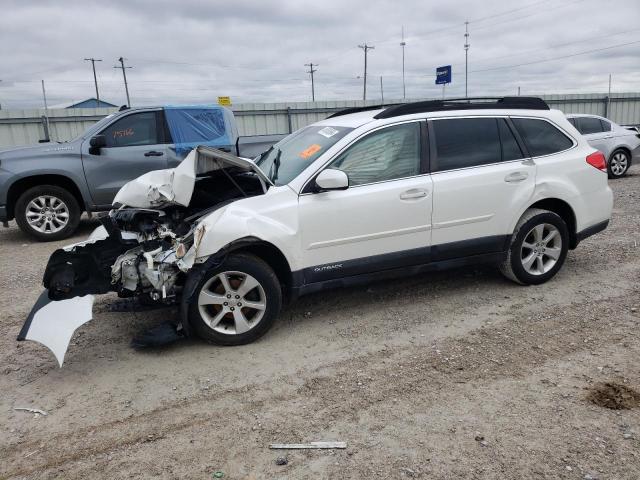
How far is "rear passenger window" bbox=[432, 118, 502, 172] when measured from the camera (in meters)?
4.57

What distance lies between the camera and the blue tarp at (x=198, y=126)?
335 inches

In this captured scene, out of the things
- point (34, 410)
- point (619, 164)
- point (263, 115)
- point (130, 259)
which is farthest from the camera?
point (263, 115)

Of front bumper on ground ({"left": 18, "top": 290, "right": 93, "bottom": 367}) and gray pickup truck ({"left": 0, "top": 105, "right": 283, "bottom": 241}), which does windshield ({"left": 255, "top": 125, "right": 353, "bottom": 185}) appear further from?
gray pickup truck ({"left": 0, "top": 105, "right": 283, "bottom": 241})

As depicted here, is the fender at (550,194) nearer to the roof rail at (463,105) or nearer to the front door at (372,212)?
the roof rail at (463,105)

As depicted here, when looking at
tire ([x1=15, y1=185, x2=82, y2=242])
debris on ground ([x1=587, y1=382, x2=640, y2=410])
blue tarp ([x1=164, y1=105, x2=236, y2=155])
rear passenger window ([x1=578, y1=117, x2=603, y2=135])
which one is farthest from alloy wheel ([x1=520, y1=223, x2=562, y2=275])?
rear passenger window ([x1=578, y1=117, x2=603, y2=135])

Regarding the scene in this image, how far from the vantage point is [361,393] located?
10.8ft

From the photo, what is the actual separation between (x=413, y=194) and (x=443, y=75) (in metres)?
33.2

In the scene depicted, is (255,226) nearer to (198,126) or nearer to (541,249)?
(541,249)

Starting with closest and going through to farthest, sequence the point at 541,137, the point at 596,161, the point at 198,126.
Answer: the point at 541,137 → the point at 596,161 → the point at 198,126

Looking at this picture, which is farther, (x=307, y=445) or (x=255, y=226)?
(x=255, y=226)

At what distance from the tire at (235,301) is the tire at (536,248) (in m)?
2.36

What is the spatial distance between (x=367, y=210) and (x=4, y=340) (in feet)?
10.7

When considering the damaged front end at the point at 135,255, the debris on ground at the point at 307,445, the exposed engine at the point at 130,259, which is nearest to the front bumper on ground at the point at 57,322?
the damaged front end at the point at 135,255

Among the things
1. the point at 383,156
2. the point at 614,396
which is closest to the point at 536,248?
the point at 383,156
